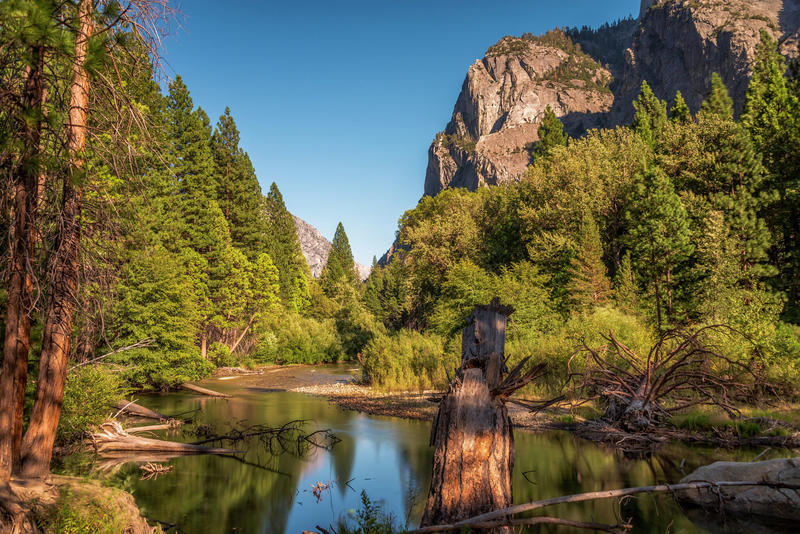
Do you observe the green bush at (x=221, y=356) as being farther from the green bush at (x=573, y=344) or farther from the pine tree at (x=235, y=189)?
the green bush at (x=573, y=344)

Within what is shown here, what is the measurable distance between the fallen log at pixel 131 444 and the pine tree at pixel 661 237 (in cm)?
2173

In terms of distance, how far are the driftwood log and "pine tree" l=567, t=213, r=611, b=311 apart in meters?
21.1

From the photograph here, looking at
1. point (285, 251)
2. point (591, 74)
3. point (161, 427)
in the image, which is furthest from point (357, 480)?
point (591, 74)

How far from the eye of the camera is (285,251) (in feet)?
185

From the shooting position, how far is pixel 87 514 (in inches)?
218

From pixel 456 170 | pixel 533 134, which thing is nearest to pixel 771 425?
pixel 533 134

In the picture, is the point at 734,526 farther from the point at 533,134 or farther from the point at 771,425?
the point at 533,134

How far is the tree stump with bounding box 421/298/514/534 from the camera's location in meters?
5.16

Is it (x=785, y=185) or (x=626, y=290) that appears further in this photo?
(x=626, y=290)

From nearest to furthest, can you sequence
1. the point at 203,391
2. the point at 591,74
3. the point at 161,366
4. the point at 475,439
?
the point at 475,439, the point at 161,366, the point at 203,391, the point at 591,74

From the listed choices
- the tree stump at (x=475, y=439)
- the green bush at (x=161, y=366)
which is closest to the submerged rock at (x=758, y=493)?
the tree stump at (x=475, y=439)

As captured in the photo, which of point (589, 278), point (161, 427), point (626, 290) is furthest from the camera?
point (589, 278)

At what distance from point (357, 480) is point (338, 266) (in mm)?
63037

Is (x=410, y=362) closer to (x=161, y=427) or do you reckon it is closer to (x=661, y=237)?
(x=161, y=427)
